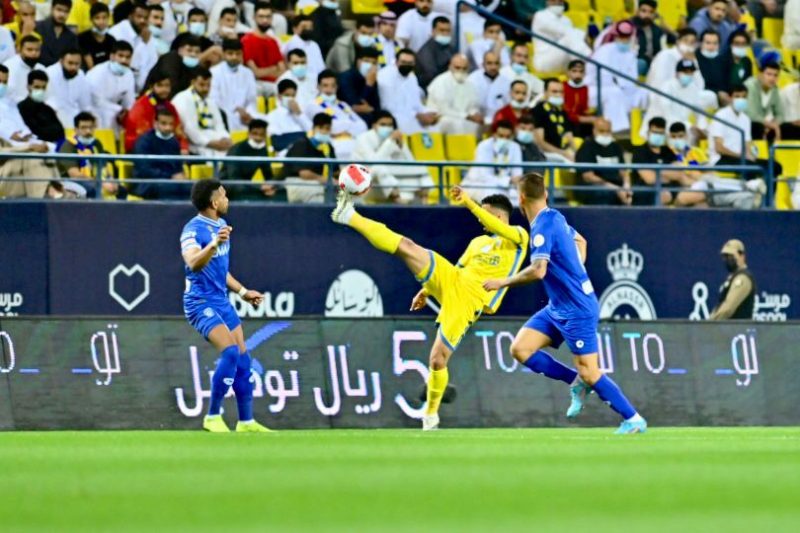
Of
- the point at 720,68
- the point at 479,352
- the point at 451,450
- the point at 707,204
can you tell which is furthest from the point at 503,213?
the point at 720,68

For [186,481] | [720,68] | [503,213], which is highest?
[720,68]

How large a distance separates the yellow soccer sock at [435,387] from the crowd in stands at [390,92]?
522cm

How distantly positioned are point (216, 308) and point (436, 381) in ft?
7.35

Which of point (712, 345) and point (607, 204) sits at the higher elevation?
point (607, 204)

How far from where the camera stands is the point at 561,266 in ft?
51.2

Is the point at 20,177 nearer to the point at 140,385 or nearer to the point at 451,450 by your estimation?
the point at 140,385

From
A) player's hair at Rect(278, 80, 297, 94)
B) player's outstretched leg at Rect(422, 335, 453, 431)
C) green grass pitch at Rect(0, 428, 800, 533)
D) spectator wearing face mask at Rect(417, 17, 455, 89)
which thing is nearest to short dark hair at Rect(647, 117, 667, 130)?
spectator wearing face mask at Rect(417, 17, 455, 89)

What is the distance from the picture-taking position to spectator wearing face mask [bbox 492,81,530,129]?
24.2m

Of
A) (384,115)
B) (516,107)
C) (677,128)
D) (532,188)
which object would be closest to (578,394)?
(532,188)

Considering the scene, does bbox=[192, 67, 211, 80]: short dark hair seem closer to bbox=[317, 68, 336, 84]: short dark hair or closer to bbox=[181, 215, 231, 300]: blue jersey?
bbox=[317, 68, 336, 84]: short dark hair

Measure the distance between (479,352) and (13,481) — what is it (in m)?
9.70

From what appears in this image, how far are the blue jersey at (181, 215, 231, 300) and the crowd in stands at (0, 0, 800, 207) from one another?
5436 mm

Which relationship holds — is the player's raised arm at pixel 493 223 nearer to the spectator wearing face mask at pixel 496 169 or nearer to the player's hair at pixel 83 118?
the spectator wearing face mask at pixel 496 169

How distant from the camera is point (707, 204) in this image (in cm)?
2423
